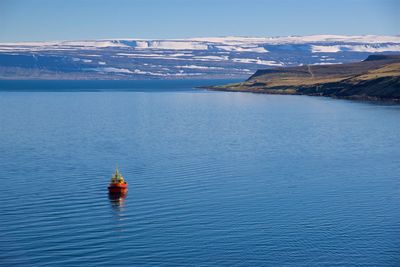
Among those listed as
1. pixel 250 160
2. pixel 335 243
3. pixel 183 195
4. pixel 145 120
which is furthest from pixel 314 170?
pixel 145 120

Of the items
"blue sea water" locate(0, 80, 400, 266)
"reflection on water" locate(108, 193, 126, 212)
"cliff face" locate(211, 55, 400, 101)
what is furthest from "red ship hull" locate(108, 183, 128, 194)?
"cliff face" locate(211, 55, 400, 101)

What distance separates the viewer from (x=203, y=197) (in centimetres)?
3703

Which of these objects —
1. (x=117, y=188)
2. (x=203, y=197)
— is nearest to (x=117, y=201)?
(x=117, y=188)

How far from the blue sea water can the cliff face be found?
43618 millimetres

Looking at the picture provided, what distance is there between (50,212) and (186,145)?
77.8 feet

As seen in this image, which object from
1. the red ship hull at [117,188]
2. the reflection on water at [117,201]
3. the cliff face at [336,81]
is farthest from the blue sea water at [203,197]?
the cliff face at [336,81]

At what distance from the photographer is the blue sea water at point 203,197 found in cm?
2869

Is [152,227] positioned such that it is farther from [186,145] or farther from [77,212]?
[186,145]

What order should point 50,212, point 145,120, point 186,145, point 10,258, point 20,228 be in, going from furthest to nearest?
point 145,120 → point 186,145 → point 50,212 → point 20,228 → point 10,258

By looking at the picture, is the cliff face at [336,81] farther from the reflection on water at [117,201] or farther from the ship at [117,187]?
the reflection on water at [117,201]

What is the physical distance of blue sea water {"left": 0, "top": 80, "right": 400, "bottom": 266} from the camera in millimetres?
28688

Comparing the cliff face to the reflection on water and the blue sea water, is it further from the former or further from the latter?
the reflection on water

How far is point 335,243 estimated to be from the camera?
2959cm

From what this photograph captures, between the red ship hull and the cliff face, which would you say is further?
the cliff face
